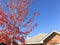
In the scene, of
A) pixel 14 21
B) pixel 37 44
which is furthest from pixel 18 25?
pixel 37 44

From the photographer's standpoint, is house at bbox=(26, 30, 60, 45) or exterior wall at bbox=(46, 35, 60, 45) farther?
exterior wall at bbox=(46, 35, 60, 45)

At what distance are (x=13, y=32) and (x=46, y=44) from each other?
342 inches

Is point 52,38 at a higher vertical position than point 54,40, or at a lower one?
higher

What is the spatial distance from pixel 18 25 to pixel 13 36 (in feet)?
5.18

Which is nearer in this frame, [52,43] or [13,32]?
[13,32]

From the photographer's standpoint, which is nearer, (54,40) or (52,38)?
(54,40)

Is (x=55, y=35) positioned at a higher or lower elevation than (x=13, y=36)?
higher

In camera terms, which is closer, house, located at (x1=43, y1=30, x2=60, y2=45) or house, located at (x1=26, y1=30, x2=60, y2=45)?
house, located at (x1=26, y1=30, x2=60, y2=45)

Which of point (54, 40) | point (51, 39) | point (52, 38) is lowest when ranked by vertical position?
point (54, 40)

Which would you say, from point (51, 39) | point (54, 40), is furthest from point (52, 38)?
point (54, 40)

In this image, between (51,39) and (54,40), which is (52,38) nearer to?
(51,39)

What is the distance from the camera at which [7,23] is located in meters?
30.0

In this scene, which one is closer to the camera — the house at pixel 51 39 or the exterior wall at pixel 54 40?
the house at pixel 51 39

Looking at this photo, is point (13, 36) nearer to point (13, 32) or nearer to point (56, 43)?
point (13, 32)
